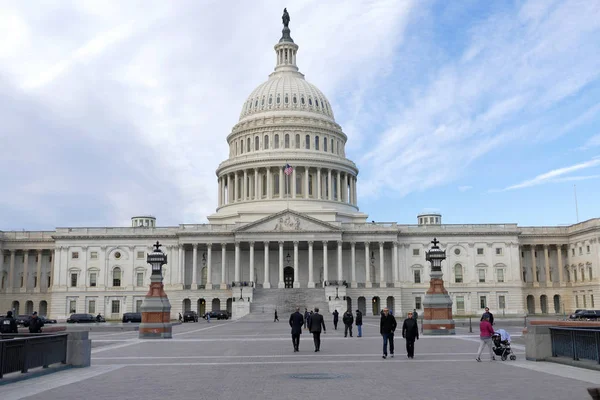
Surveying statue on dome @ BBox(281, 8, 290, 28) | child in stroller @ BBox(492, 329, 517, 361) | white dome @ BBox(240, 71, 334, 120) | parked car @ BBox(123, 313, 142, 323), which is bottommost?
child in stroller @ BBox(492, 329, 517, 361)

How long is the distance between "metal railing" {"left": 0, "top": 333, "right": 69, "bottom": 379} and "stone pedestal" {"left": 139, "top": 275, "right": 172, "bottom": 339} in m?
20.9

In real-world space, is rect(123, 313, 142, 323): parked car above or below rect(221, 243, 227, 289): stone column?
below

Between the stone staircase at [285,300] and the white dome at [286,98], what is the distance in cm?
4180

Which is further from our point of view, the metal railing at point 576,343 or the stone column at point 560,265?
the stone column at point 560,265

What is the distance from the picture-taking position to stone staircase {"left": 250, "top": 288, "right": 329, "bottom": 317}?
305 ft

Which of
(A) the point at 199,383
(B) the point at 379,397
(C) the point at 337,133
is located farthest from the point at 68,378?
(C) the point at 337,133

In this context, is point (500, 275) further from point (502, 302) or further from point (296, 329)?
point (296, 329)

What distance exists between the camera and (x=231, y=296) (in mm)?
104562

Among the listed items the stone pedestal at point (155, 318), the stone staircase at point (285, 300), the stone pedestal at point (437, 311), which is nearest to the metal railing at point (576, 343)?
the stone pedestal at point (437, 311)

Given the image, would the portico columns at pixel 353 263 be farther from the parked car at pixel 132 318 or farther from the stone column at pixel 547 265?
the parked car at pixel 132 318

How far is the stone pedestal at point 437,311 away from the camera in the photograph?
46.3 metres

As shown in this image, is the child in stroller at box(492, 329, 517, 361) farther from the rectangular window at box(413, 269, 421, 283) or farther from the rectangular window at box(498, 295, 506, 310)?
the rectangular window at box(498, 295, 506, 310)

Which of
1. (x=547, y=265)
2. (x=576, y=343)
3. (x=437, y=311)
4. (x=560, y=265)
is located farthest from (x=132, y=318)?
(x=560, y=265)

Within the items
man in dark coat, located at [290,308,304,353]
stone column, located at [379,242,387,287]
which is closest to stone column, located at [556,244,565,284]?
stone column, located at [379,242,387,287]
